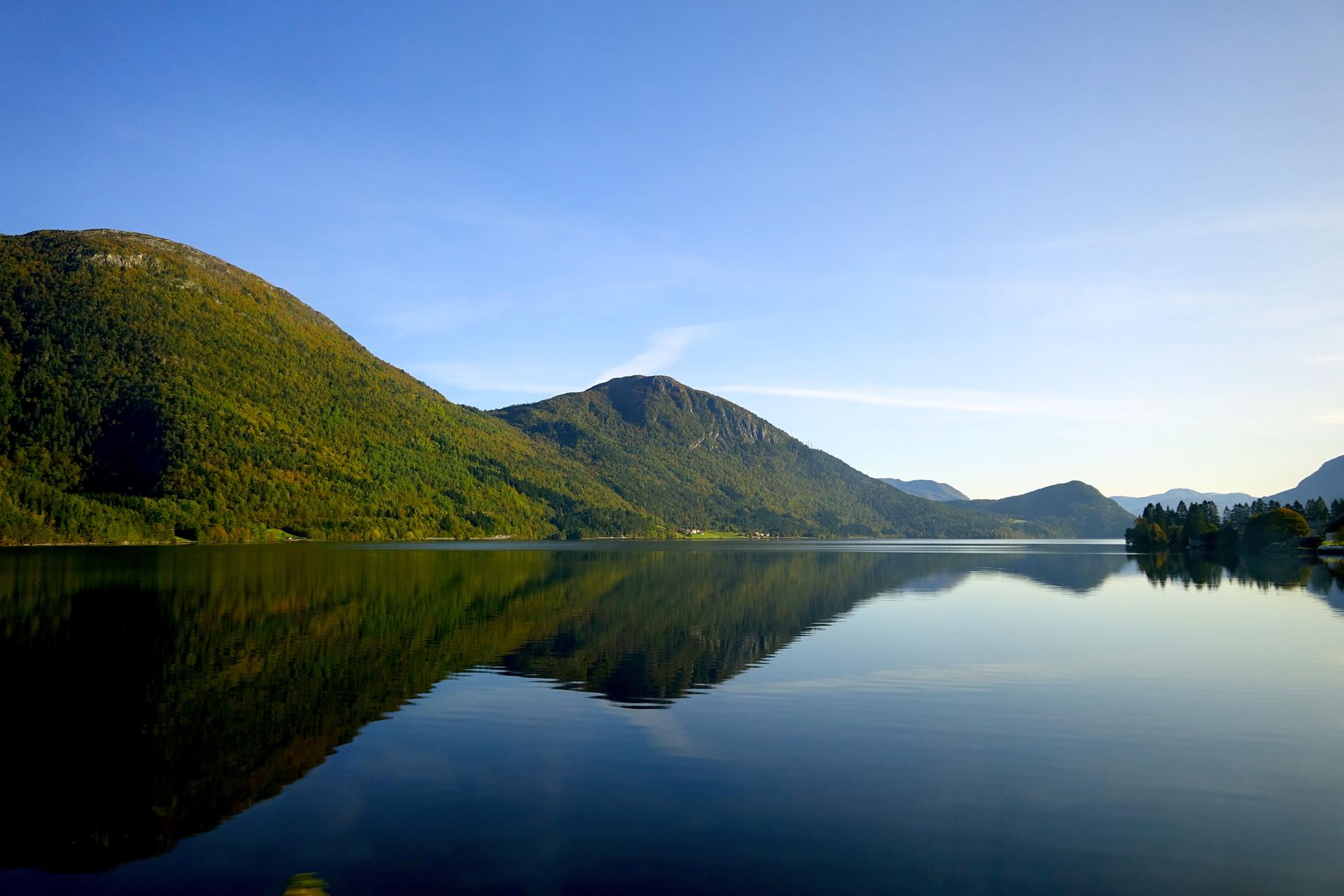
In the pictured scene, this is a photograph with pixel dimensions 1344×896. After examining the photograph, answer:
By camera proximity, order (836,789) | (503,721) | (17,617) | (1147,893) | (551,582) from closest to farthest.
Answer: (1147,893) → (836,789) → (503,721) → (17,617) → (551,582)

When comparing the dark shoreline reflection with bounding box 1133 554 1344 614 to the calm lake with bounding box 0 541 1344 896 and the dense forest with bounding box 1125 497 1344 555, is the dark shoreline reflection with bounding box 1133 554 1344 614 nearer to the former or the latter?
the dense forest with bounding box 1125 497 1344 555

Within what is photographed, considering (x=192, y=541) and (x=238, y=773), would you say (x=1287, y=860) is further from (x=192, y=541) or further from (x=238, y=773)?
(x=192, y=541)

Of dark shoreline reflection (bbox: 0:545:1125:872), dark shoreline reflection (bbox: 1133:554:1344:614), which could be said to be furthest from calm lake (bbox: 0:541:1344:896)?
dark shoreline reflection (bbox: 1133:554:1344:614)

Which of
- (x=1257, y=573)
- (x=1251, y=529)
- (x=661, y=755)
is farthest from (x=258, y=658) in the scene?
(x=1251, y=529)

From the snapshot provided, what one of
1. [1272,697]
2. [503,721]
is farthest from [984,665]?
[503,721]

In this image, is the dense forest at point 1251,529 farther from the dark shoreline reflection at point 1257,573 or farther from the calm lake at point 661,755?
the calm lake at point 661,755

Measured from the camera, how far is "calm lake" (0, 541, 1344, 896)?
14.1 metres

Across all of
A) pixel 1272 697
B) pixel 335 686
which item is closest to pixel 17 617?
pixel 335 686

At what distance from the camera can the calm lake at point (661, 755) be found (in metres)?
14.1

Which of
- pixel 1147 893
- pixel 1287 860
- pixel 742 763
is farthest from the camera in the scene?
pixel 742 763

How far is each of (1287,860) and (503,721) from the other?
62.7 feet

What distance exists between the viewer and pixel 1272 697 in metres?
29.3

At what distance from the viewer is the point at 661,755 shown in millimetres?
21344

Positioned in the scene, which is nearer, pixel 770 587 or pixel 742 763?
pixel 742 763
